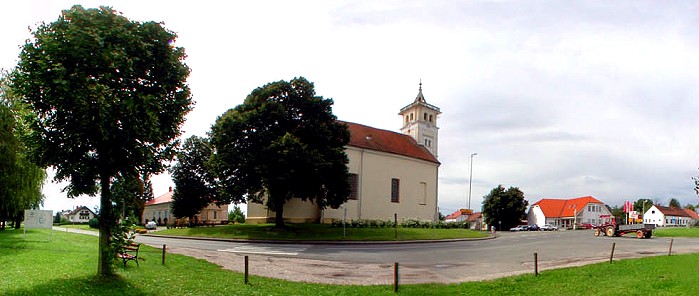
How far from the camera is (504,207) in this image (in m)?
77.4

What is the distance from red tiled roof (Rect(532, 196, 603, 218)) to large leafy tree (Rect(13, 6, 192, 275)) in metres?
92.6

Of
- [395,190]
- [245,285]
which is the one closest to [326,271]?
[245,285]

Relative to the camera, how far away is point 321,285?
1388cm

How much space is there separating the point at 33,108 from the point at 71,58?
1929mm

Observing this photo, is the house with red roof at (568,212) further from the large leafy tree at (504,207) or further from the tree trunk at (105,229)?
the tree trunk at (105,229)

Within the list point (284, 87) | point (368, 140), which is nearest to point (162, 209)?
point (368, 140)

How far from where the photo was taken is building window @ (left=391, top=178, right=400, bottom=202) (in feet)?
190

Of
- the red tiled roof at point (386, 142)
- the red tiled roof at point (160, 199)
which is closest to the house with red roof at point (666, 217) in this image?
the red tiled roof at point (386, 142)

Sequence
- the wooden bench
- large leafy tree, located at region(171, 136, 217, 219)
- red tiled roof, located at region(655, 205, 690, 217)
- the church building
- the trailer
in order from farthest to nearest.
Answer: red tiled roof, located at region(655, 205, 690, 217) < large leafy tree, located at region(171, 136, 217, 219) < the church building < the trailer < the wooden bench

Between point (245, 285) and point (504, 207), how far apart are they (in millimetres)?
70682

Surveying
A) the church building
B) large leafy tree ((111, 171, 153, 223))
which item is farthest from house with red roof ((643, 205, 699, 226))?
large leafy tree ((111, 171, 153, 223))

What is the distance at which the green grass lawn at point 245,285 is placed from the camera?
460 inches

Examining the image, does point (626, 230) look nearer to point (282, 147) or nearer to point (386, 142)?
point (386, 142)

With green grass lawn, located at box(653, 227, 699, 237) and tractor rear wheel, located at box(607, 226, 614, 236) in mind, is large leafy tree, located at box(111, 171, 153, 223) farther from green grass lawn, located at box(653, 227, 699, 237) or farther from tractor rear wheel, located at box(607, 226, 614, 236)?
green grass lawn, located at box(653, 227, 699, 237)
